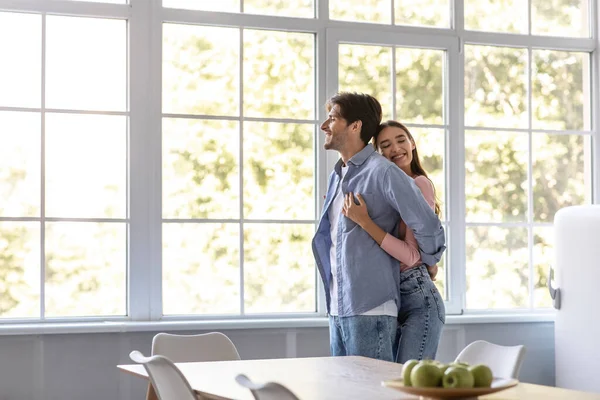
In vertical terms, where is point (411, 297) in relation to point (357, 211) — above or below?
below

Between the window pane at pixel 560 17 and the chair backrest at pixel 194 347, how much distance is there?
2830 millimetres

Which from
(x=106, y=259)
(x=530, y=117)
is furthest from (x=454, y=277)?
(x=106, y=259)

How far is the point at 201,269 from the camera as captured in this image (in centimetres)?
494

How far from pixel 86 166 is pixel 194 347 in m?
→ 1.31

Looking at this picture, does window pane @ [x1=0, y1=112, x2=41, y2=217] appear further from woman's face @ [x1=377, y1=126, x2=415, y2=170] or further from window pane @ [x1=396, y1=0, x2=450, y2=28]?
window pane @ [x1=396, y1=0, x2=450, y2=28]

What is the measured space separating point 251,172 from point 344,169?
1.14m

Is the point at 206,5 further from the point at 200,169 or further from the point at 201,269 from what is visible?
the point at 201,269

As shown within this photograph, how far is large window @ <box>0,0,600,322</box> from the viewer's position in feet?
15.6

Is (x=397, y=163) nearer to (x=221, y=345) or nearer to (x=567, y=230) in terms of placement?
(x=221, y=345)

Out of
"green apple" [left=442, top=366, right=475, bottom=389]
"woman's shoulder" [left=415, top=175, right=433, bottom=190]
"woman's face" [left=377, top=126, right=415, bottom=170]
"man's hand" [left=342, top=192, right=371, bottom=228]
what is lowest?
"green apple" [left=442, top=366, right=475, bottom=389]

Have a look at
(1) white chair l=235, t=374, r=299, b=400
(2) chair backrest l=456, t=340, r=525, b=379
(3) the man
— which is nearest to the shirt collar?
(3) the man

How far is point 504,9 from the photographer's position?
5.57 meters

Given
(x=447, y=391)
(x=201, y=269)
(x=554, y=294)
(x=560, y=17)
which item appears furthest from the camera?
(x=560, y=17)

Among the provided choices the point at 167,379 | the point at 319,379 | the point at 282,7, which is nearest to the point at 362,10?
the point at 282,7
